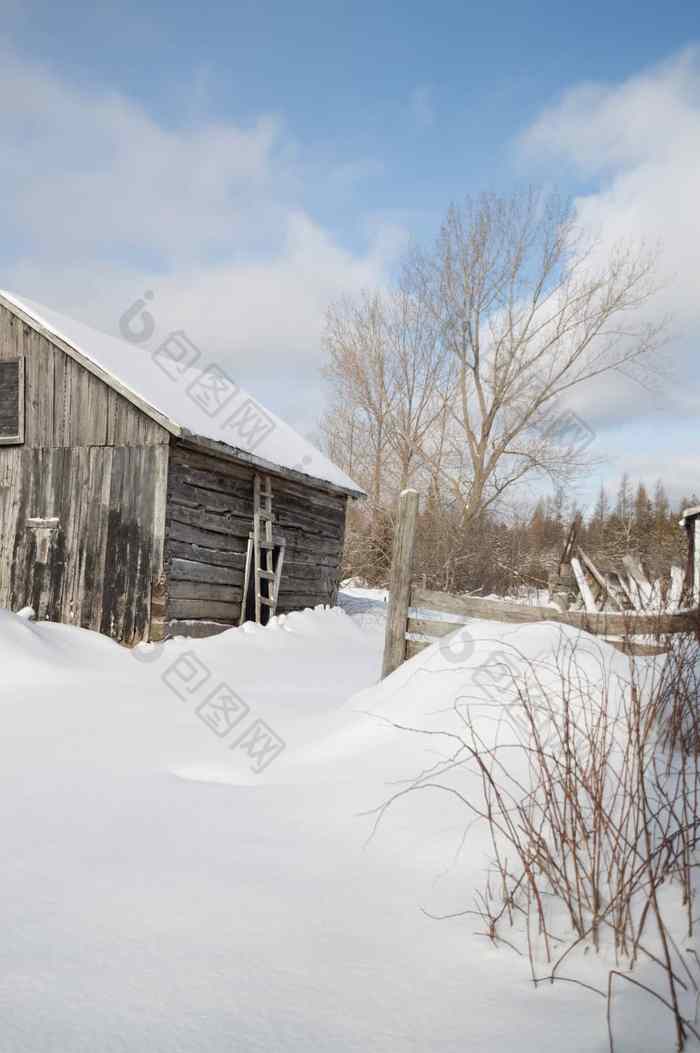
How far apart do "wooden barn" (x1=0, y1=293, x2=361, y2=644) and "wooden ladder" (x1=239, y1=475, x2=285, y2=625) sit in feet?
0.11

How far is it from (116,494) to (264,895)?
8.57 meters

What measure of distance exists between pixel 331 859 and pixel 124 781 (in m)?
1.84

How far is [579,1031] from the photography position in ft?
7.83

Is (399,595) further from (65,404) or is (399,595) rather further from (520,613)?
(65,404)

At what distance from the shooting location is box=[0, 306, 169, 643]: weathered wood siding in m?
10.9

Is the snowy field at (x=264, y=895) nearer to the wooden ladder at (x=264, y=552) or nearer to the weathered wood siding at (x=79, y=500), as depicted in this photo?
the weathered wood siding at (x=79, y=500)

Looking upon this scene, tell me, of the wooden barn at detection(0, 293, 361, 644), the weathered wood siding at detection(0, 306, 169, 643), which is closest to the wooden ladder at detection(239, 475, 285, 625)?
the wooden barn at detection(0, 293, 361, 644)

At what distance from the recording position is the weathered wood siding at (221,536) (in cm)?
1107

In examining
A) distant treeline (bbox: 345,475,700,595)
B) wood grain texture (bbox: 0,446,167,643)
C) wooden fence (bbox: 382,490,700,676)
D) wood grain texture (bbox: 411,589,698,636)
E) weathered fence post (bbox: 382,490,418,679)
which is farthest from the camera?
distant treeline (bbox: 345,475,700,595)

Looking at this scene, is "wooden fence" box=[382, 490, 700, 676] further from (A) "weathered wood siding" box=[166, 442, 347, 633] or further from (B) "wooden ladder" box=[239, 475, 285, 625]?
(B) "wooden ladder" box=[239, 475, 285, 625]

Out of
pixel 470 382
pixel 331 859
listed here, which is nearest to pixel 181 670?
pixel 331 859

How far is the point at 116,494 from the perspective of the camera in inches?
437

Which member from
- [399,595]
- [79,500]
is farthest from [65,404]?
[399,595]

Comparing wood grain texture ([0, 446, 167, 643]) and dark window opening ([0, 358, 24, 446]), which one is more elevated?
dark window opening ([0, 358, 24, 446])
